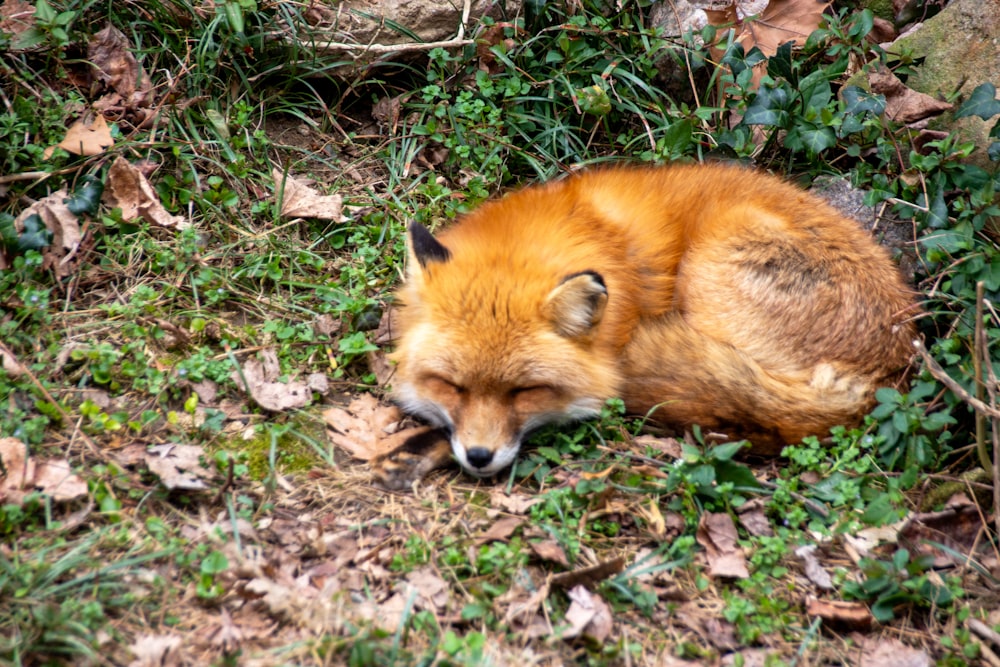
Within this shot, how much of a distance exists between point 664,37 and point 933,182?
1774 mm

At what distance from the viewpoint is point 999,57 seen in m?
4.08

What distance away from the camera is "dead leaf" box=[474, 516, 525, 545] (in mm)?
2732

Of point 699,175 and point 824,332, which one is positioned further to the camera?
point 699,175

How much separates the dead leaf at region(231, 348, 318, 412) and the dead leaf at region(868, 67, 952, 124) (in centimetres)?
352

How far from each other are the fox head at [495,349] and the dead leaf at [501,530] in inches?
8.8

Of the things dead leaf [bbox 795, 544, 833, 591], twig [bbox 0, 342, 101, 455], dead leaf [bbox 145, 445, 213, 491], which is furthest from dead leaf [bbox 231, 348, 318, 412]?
dead leaf [bbox 795, 544, 833, 591]

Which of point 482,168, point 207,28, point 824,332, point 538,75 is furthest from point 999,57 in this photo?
point 207,28

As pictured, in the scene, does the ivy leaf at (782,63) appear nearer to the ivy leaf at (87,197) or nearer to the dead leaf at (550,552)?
the dead leaf at (550,552)

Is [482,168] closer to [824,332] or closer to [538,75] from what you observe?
[538,75]

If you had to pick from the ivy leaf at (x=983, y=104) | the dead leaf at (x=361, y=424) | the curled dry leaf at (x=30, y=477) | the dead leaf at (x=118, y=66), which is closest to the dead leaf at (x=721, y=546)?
the dead leaf at (x=361, y=424)

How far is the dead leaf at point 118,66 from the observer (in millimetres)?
3986

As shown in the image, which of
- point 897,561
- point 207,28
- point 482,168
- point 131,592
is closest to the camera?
point 131,592

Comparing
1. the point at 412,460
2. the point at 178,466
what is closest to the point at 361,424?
the point at 412,460

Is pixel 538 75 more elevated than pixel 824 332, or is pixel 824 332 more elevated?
pixel 538 75
